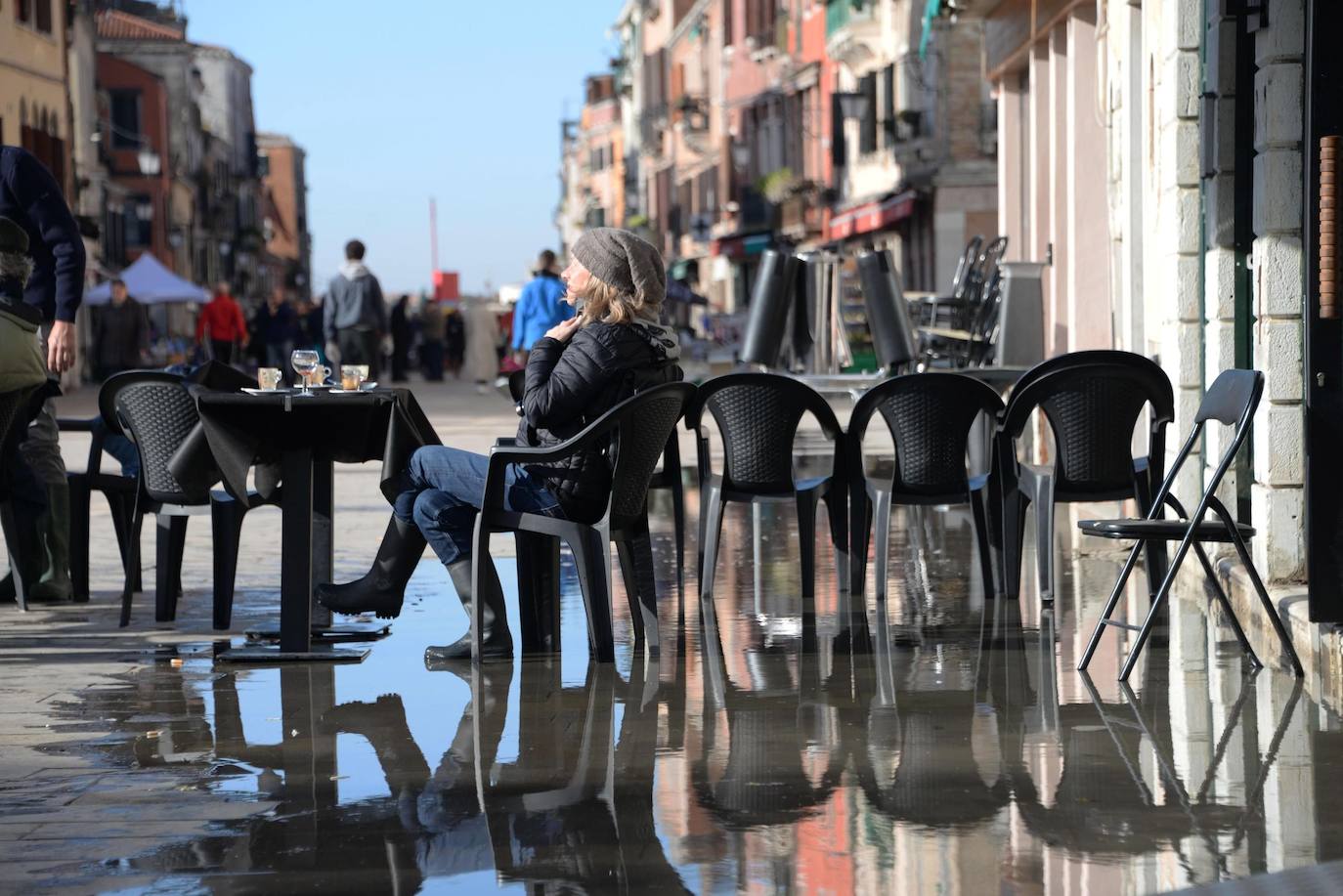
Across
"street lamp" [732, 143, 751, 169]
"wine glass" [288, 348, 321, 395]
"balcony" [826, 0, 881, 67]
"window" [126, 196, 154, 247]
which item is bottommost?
"wine glass" [288, 348, 321, 395]

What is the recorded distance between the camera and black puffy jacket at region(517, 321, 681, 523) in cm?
717

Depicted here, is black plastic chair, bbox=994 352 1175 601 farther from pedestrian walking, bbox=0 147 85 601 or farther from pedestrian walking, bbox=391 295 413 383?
pedestrian walking, bbox=391 295 413 383

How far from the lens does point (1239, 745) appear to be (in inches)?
230

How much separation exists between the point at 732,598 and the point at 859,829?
13.3 feet

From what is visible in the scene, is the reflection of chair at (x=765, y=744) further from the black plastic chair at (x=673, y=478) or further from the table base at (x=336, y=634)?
the table base at (x=336, y=634)

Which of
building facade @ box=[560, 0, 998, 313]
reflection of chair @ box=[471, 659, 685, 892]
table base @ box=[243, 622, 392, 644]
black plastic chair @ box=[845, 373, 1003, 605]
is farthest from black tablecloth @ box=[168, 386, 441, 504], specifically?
building facade @ box=[560, 0, 998, 313]

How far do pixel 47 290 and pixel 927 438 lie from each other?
139 inches

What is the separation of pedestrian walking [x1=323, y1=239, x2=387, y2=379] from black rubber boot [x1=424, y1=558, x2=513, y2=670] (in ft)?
52.2

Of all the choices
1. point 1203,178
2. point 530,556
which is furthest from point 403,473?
point 1203,178

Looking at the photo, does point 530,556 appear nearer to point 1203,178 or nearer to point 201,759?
point 201,759

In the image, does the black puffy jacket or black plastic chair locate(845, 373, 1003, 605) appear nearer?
→ the black puffy jacket

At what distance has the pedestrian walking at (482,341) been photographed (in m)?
34.5

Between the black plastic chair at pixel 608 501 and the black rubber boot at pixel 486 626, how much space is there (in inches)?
3.6

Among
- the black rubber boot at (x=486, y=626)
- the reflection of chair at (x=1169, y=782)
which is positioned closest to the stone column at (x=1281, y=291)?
the reflection of chair at (x=1169, y=782)
